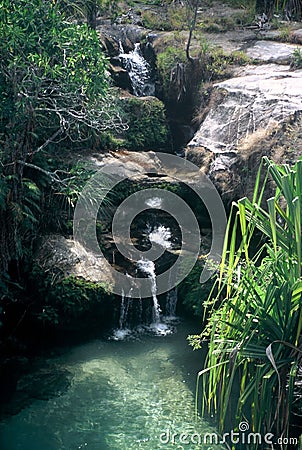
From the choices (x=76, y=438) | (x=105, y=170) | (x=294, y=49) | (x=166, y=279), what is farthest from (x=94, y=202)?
(x=294, y=49)

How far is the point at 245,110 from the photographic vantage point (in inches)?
396

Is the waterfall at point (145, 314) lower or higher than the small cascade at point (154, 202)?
lower

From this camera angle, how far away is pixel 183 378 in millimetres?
7180

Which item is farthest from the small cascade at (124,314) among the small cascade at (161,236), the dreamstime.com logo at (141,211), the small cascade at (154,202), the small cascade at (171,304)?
the small cascade at (154,202)

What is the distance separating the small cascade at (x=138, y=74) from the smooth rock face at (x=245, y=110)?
2489 millimetres

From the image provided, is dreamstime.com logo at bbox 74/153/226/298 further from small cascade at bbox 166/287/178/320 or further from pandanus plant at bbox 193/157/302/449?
pandanus plant at bbox 193/157/302/449

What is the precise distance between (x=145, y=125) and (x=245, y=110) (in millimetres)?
2693

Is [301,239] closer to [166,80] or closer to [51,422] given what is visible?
[51,422]

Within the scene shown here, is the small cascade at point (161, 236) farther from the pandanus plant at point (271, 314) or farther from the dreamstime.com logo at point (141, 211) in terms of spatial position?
the pandanus plant at point (271, 314)

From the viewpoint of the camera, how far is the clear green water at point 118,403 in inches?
235

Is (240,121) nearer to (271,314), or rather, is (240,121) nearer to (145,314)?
(145,314)

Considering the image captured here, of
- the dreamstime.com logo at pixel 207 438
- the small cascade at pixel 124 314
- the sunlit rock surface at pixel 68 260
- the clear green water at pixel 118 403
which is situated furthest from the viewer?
the small cascade at pixel 124 314

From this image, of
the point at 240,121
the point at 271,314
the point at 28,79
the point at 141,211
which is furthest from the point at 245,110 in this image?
the point at 271,314

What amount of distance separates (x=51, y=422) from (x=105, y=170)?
504 cm
